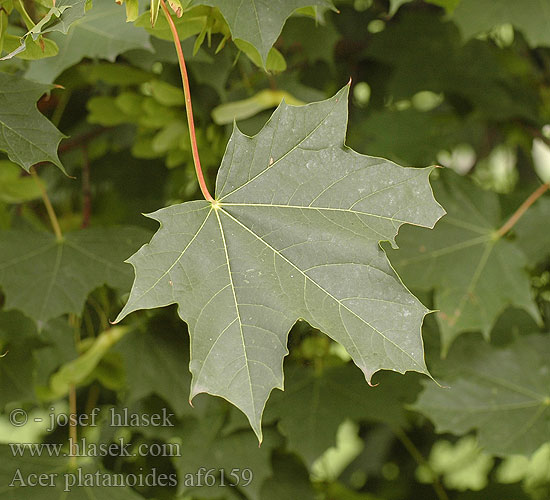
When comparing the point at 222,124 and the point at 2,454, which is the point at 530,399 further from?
the point at 2,454

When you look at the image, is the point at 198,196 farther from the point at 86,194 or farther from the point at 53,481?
the point at 53,481

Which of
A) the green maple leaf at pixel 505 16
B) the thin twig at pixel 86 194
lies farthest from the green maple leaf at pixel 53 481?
the green maple leaf at pixel 505 16

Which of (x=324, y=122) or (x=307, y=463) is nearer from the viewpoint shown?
(x=324, y=122)

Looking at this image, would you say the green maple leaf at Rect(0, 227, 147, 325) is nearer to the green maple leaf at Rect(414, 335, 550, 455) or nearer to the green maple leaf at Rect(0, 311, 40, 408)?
the green maple leaf at Rect(0, 311, 40, 408)

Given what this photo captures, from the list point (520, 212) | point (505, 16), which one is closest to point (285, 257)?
point (520, 212)

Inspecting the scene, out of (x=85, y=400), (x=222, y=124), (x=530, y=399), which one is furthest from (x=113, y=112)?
(x=530, y=399)
